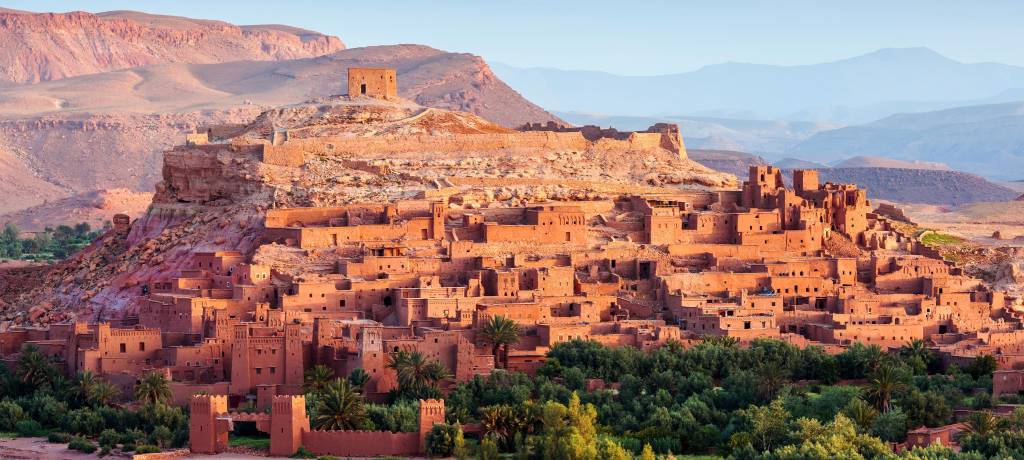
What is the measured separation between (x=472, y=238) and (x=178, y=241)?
8.08 metres

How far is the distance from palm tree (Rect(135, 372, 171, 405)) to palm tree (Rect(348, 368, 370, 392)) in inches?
152

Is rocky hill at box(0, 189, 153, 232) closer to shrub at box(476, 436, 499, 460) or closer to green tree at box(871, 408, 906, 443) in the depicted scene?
shrub at box(476, 436, 499, 460)

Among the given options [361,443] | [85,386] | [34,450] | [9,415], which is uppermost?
[85,386]

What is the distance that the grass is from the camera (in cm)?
4109

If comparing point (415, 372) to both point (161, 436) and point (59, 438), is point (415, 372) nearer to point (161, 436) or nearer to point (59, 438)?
point (161, 436)

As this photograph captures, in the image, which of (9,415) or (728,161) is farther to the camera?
(728,161)

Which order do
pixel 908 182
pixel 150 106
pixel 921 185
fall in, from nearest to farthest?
1. pixel 150 106
2. pixel 921 185
3. pixel 908 182

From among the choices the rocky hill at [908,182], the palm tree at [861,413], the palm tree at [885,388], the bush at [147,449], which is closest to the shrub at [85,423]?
the bush at [147,449]

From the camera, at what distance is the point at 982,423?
3919 cm

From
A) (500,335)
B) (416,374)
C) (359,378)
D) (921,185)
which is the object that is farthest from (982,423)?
(921,185)

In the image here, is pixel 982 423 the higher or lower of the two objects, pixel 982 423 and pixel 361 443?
the higher

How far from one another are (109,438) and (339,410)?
483 cm

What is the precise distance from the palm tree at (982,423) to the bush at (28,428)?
1931 centimetres

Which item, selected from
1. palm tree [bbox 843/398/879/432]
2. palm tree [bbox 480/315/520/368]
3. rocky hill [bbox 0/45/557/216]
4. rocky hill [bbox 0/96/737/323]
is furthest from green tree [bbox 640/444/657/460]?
rocky hill [bbox 0/45/557/216]
